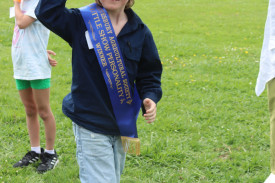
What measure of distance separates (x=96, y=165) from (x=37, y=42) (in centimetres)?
158

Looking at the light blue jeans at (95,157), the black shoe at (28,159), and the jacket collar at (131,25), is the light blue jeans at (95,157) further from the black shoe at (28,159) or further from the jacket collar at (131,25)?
the black shoe at (28,159)

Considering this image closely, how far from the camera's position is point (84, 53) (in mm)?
2447

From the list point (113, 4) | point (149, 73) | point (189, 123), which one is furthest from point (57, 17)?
point (189, 123)

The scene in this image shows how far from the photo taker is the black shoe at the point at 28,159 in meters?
3.92

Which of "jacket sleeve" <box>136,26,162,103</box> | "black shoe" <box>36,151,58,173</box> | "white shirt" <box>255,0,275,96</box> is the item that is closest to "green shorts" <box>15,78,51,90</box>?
"black shoe" <box>36,151,58,173</box>

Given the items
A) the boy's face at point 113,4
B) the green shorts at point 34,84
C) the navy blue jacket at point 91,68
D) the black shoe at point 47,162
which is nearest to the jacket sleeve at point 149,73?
the navy blue jacket at point 91,68

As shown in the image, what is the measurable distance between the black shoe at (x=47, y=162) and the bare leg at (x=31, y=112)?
6.7 inches

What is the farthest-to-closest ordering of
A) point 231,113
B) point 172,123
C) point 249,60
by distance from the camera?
point 249,60 → point 231,113 → point 172,123

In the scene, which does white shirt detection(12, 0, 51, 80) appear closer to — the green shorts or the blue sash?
the green shorts

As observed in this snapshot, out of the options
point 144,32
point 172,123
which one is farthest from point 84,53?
point 172,123

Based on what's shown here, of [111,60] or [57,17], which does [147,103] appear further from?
[57,17]

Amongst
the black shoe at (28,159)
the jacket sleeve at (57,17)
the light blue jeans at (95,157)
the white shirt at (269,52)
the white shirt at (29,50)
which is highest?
the jacket sleeve at (57,17)

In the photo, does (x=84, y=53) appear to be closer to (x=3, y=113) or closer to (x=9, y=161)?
(x=9, y=161)

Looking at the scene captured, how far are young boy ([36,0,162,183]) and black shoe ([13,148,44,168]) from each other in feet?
5.26
